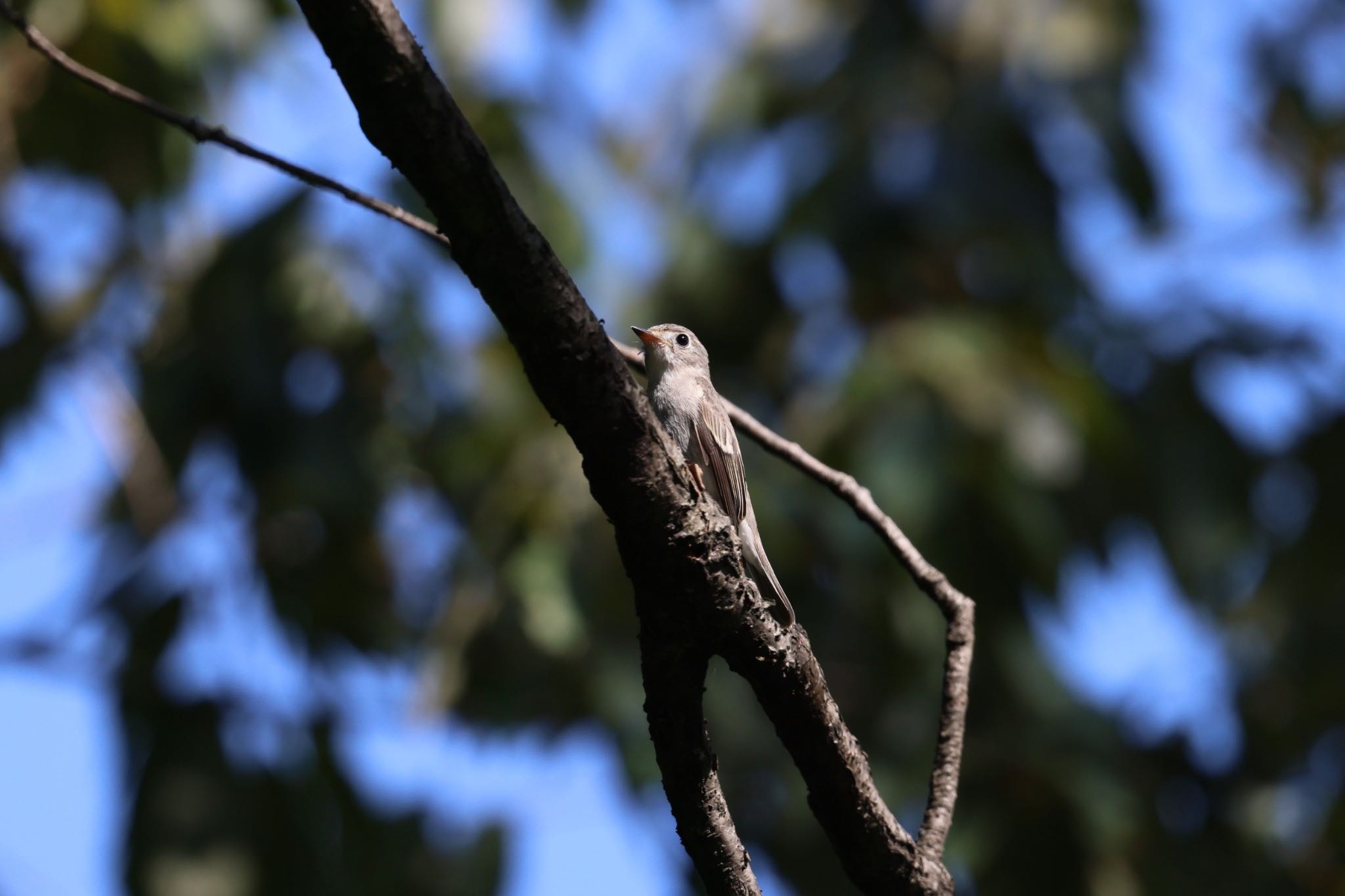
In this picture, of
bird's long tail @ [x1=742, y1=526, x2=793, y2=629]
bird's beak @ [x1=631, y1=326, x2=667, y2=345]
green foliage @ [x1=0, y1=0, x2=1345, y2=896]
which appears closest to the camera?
bird's long tail @ [x1=742, y1=526, x2=793, y2=629]

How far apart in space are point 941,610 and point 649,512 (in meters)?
1.48

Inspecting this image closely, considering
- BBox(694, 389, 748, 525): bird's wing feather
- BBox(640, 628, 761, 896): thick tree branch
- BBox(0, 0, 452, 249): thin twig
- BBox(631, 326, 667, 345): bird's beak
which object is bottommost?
BBox(640, 628, 761, 896): thick tree branch

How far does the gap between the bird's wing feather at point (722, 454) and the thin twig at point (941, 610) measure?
0.60 metres

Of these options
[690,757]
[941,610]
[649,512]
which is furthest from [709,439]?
[649,512]

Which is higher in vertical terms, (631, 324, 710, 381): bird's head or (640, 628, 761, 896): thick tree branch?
(631, 324, 710, 381): bird's head

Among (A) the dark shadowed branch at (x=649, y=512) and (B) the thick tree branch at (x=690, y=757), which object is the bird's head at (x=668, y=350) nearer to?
(A) the dark shadowed branch at (x=649, y=512)

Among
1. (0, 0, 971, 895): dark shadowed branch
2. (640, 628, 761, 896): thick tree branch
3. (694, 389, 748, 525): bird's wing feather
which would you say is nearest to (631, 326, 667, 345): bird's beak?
(694, 389, 748, 525): bird's wing feather

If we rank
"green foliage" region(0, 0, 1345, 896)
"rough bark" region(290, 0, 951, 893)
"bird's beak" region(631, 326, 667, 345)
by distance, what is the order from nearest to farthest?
"rough bark" region(290, 0, 951, 893) < "bird's beak" region(631, 326, 667, 345) < "green foliage" region(0, 0, 1345, 896)

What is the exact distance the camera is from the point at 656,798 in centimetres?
703

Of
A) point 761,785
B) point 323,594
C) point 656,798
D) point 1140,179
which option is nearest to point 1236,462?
point 1140,179

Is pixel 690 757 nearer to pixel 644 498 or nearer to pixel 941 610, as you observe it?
pixel 644 498

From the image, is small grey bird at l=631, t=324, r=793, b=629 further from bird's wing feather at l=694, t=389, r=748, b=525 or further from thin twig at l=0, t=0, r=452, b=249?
thin twig at l=0, t=0, r=452, b=249

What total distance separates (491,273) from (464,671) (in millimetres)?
4716

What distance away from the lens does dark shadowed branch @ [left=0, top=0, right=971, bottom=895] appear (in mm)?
2285
